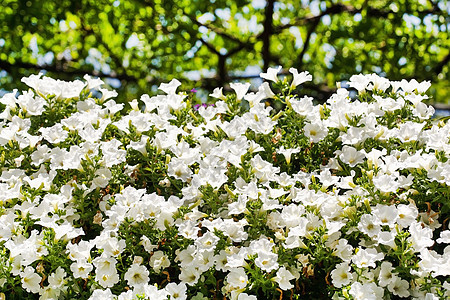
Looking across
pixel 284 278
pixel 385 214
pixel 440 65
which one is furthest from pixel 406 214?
pixel 440 65

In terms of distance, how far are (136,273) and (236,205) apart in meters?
0.42

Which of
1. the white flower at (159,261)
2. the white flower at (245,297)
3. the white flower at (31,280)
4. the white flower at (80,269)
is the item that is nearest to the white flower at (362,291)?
the white flower at (245,297)

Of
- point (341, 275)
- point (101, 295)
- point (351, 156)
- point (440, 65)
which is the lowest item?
point (101, 295)

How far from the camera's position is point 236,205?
2031 mm

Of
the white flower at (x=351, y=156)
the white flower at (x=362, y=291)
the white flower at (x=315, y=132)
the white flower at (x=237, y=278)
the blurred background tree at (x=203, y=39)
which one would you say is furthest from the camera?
the blurred background tree at (x=203, y=39)

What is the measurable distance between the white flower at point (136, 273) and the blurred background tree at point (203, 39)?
4.71 meters

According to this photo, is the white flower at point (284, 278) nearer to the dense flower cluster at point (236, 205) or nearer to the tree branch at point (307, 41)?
the dense flower cluster at point (236, 205)

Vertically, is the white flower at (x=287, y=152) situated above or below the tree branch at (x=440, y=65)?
below

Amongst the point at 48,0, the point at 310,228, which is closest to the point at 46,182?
the point at 310,228

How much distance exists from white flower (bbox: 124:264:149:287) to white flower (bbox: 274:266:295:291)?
457 mm

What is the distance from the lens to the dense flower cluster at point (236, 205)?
1898 mm

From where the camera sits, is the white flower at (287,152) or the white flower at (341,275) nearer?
the white flower at (341,275)

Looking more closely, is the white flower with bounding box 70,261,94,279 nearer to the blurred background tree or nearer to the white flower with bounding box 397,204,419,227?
the white flower with bounding box 397,204,419,227

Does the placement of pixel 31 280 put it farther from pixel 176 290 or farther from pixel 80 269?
pixel 176 290
